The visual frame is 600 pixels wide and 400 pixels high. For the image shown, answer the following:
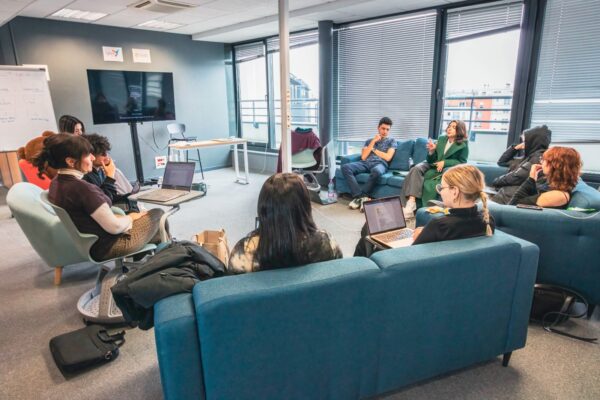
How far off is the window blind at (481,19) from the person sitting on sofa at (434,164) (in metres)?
1.14

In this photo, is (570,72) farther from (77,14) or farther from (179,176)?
(77,14)

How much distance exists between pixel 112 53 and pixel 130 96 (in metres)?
0.70

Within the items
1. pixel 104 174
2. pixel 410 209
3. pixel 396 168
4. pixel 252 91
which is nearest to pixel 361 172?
pixel 396 168

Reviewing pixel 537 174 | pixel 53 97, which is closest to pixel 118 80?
pixel 53 97

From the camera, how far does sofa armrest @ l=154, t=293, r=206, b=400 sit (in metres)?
1.22

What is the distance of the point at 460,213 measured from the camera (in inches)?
69.9

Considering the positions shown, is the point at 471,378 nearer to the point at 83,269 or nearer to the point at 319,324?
the point at 319,324

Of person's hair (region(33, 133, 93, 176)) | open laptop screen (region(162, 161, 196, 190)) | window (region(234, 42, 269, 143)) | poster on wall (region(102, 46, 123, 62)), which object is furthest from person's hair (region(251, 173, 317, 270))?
window (region(234, 42, 269, 143))

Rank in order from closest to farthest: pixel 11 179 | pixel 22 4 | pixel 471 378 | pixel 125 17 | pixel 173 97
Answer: pixel 471 378 < pixel 22 4 < pixel 125 17 < pixel 11 179 < pixel 173 97

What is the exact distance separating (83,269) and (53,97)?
136 inches

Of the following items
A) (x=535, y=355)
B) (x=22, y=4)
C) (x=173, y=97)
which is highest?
(x=22, y=4)

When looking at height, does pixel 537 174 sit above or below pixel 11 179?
above

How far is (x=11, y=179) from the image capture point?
5555 mm

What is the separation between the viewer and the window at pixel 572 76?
11.9 ft
